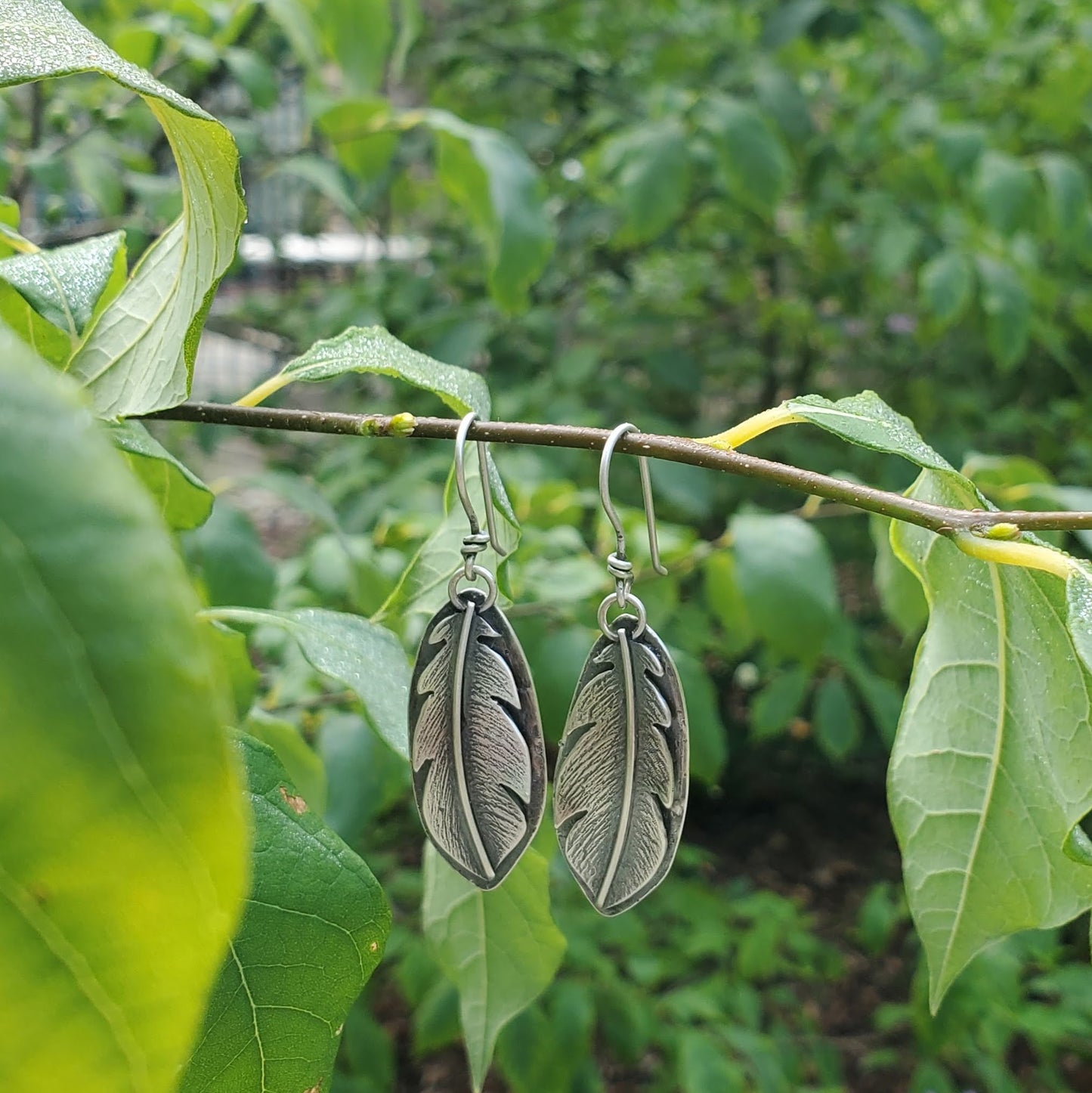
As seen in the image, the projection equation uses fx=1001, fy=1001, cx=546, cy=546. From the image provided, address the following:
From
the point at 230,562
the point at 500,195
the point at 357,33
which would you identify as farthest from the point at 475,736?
the point at 357,33

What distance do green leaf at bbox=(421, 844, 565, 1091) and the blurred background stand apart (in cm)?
11

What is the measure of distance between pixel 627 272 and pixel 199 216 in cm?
181

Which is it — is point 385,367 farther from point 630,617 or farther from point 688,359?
point 688,359

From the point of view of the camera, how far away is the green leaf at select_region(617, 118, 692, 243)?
141cm

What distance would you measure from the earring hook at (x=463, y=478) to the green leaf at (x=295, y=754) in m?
0.21

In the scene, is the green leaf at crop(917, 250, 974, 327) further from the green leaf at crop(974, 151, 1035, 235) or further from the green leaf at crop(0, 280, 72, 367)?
the green leaf at crop(0, 280, 72, 367)

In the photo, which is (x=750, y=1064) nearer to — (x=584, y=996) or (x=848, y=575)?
(x=584, y=996)

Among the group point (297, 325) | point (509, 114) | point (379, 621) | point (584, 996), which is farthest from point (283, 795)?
point (509, 114)

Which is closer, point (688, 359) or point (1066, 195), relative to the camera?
point (1066, 195)

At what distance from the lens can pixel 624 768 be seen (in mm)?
322

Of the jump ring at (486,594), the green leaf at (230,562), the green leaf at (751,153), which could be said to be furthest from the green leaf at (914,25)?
the jump ring at (486,594)

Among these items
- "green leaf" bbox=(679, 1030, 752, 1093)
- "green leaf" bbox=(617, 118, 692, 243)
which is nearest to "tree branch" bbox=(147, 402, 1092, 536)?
"green leaf" bbox=(679, 1030, 752, 1093)

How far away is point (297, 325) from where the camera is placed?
80.9 inches

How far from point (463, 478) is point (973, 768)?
0.22 metres
